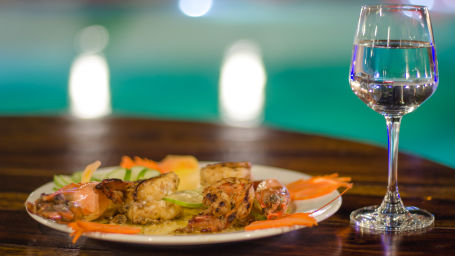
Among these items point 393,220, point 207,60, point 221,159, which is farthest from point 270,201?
point 207,60

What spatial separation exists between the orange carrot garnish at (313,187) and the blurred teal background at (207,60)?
3553 mm

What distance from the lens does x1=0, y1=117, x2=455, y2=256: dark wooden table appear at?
77 centimetres

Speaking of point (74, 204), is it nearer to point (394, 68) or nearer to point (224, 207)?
point (224, 207)

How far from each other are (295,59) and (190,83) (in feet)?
5.23

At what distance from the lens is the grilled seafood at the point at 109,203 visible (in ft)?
2.66

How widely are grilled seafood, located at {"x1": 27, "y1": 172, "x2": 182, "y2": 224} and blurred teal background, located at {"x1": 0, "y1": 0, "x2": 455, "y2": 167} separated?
12.0 ft

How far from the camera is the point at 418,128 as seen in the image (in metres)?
5.26

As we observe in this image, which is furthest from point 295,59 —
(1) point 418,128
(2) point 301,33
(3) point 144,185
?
(3) point 144,185

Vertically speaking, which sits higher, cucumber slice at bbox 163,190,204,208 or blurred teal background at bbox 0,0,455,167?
blurred teal background at bbox 0,0,455,167

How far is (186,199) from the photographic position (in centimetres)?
87

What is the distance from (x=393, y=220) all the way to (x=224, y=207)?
26cm

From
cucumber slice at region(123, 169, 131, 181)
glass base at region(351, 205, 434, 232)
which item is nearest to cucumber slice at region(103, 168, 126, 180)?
cucumber slice at region(123, 169, 131, 181)

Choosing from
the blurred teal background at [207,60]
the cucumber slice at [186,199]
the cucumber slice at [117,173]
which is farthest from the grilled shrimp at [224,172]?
the blurred teal background at [207,60]

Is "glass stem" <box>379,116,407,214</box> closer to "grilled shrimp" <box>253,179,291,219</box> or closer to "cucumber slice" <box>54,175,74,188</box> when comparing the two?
"grilled shrimp" <box>253,179,291,219</box>
